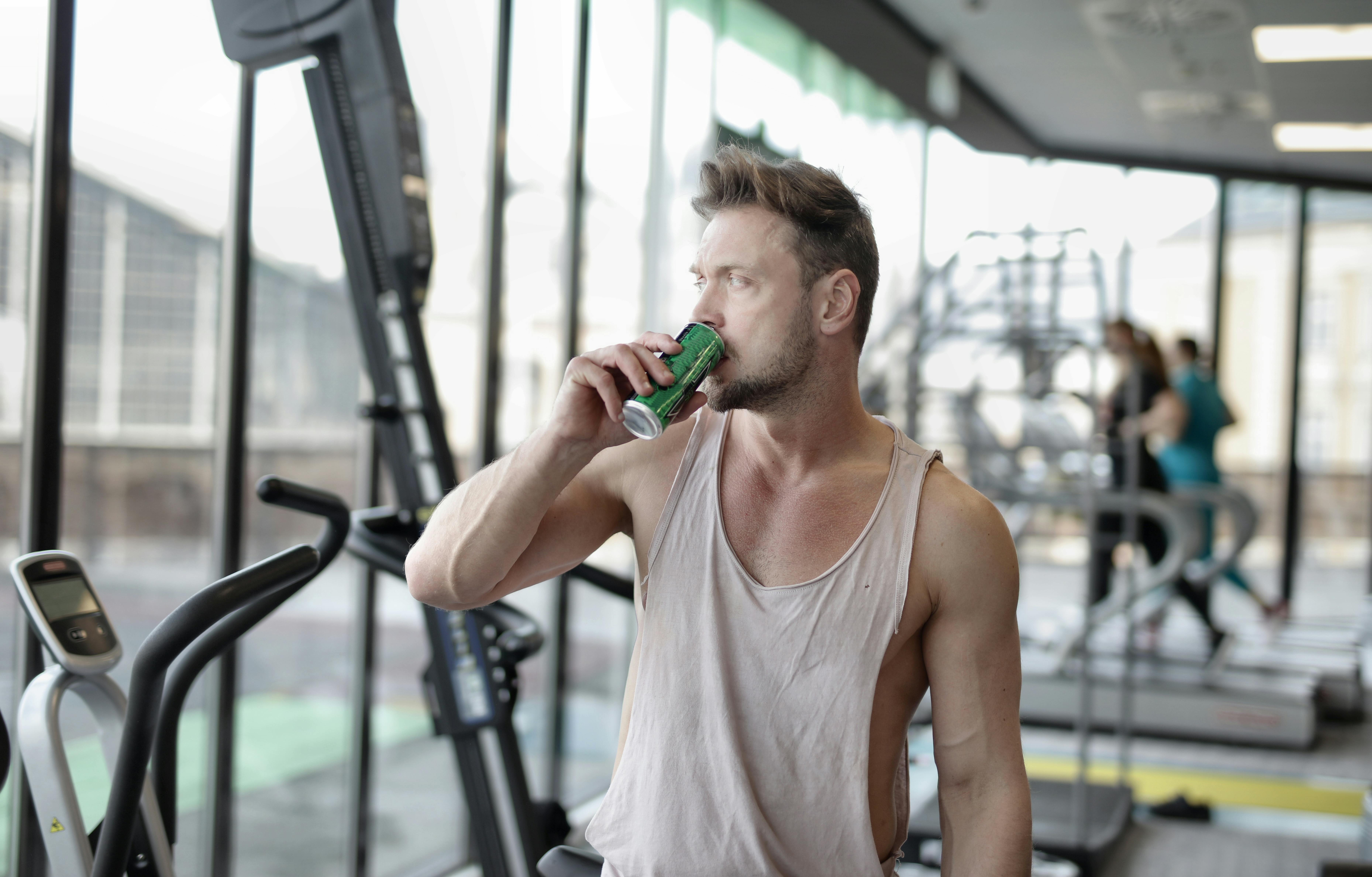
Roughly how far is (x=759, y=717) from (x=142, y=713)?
72 cm

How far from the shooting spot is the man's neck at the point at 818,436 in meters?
1.36

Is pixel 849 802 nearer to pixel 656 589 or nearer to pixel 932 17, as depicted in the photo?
pixel 656 589

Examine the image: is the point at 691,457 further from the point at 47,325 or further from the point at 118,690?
the point at 47,325

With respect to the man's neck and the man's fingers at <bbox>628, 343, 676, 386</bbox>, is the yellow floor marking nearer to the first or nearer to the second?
the man's neck

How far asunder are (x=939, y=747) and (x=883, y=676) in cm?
10

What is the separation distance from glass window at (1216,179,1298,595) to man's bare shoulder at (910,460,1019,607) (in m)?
6.57

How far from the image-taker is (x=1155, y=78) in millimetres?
5668

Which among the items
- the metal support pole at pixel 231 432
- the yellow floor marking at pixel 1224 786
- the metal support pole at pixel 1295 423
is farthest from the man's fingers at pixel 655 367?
the metal support pole at pixel 1295 423

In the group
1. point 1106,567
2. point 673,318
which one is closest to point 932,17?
point 673,318

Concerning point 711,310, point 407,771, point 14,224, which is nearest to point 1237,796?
point 407,771

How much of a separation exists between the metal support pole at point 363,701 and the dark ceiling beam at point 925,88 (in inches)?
107

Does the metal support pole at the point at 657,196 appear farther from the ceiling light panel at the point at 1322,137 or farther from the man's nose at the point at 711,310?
the ceiling light panel at the point at 1322,137

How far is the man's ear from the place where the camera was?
4.28 feet

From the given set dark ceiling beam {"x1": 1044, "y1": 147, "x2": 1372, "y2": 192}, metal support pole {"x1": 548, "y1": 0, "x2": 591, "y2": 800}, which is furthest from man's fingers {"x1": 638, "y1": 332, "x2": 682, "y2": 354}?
dark ceiling beam {"x1": 1044, "y1": 147, "x2": 1372, "y2": 192}
